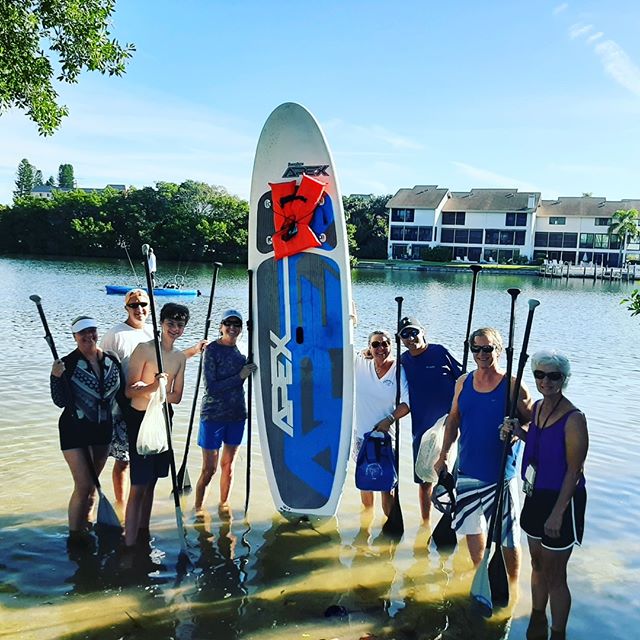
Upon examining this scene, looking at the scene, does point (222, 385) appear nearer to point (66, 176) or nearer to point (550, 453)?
point (550, 453)

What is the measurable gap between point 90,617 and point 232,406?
178cm

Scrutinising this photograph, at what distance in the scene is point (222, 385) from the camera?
514 centimetres

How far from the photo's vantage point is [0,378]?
10609mm

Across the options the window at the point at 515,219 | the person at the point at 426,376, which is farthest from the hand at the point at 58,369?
the window at the point at 515,219

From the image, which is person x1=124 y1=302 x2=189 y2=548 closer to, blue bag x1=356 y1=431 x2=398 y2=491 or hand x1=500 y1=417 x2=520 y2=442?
blue bag x1=356 y1=431 x2=398 y2=491

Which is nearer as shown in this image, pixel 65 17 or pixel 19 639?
pixel 19 639

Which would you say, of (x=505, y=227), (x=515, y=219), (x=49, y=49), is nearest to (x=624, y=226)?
(x=515, y=219)

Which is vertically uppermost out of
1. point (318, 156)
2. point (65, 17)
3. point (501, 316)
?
point (65, 17)

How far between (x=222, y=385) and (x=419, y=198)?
69081 mm

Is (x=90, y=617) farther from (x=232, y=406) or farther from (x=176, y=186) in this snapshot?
(x=176, y=186)

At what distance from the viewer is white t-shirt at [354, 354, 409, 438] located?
197 inches

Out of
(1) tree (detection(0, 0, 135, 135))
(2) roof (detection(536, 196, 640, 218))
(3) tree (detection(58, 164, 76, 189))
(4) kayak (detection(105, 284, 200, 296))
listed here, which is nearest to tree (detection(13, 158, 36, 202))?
(3) tree (detection(58, 164, 76, 189))

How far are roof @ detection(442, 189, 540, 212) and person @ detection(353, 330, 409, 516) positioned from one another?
223 feet

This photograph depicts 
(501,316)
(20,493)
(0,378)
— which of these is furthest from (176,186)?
(20,493)
